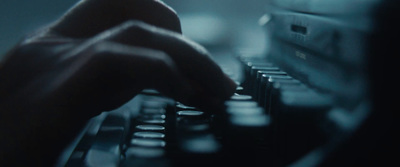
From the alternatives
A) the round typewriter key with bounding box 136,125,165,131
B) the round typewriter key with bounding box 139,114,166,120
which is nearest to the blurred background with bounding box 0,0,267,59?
the round typewriter key with bounding box 139,114,166,120

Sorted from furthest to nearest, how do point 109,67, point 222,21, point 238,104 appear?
1. point 222,21
2. point 238,104
3. point 109,67

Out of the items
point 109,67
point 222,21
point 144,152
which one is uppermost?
point 222,21

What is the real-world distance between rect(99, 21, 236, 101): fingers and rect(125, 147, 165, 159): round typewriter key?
0.31ft

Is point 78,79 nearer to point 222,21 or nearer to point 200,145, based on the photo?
point 200,145

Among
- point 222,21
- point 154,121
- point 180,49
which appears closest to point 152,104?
point 154,121

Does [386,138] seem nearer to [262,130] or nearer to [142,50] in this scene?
[262,130]

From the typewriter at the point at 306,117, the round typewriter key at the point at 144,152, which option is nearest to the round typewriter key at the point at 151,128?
the typewriter at the point at 306,117

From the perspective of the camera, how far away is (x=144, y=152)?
507mm

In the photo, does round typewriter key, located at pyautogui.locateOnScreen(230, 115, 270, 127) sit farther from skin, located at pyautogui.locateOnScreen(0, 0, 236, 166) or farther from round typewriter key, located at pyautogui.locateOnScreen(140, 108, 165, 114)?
round typewriter key, located at pyautogui.locateOnScreen(140, 108, 165, 114)

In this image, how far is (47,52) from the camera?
0.53m

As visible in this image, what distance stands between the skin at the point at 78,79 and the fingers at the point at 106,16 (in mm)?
56

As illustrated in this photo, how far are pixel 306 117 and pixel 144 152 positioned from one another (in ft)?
0.64

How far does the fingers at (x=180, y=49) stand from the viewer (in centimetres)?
48

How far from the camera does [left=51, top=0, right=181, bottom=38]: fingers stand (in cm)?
62
